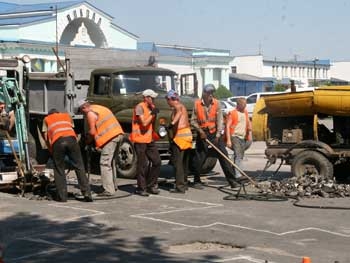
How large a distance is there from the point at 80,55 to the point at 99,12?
141 ft

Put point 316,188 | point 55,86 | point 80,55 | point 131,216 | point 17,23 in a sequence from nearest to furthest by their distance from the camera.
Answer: point 131,216 < point 316,188 < point 55,86 < point 80,55 < point 17,23

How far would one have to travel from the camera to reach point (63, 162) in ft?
34.9

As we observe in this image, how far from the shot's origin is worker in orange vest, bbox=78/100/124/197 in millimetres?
11094

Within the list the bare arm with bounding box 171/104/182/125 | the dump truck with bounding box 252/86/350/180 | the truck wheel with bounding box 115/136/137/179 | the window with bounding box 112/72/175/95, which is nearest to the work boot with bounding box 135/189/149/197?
the bare arm with bounding box 171/104/182/125

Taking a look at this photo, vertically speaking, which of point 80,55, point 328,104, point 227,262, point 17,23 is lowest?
point 227,262

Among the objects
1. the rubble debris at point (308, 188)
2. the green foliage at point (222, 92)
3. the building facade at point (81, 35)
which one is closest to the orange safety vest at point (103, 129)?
the rubble debris at point (308, 188)

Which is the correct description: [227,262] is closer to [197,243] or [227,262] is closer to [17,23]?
[197,243]

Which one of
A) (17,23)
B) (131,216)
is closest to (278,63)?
(17,23)

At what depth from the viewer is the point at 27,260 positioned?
702 cm

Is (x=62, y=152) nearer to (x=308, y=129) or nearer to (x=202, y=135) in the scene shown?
(x=202, y=135)

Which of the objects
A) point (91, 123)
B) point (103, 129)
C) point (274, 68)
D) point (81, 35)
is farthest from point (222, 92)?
point (91, 123)

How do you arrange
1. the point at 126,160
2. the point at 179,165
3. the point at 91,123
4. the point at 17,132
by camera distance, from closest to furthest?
the point at 91,123 < the point at 17,132 < the point at 179,165 < the point at 126,160

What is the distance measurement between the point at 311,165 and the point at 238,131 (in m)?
1.53

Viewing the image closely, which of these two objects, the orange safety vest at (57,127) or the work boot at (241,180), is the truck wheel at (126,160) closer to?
the work boot at (241,180)
